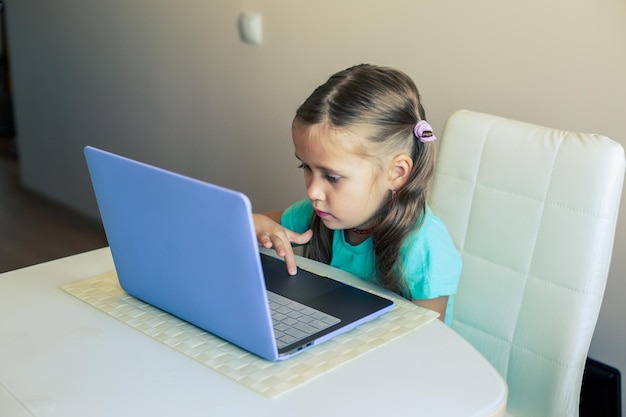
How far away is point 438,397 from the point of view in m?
0.94

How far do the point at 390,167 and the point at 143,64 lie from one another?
5.98ft

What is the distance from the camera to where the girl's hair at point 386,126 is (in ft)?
4.30

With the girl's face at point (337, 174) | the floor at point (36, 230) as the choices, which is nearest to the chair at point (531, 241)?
the girl's face at point (337, 174)

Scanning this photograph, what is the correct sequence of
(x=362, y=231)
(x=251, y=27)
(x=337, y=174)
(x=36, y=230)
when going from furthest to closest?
1. (x=36, y=230)
2. (x=251, y=27)
3. (x=362, y=231)
4. (x=337, y=174)

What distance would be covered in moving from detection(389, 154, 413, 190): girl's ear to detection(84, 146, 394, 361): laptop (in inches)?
9.5

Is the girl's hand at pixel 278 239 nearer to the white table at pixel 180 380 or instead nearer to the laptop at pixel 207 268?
the laptop at pixel 207 268

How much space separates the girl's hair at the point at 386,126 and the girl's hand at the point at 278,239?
0.14 m

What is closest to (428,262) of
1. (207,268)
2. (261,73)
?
(207,268)

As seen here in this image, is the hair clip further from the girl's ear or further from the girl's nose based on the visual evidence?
the girl's nose

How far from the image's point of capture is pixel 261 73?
2436 millimetres

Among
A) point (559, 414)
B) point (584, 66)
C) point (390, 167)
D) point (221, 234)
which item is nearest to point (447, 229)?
point (390, 167)

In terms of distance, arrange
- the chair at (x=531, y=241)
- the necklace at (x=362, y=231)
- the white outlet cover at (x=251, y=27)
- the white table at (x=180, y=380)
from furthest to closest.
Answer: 1. the white outlet cover at (x=251, y=27)
2. the necklace at (x=362, y=231)
3. the chair at (x=531, y=241)
4. the white table at (x=180, y=380)

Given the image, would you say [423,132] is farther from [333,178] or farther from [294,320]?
[294,320]

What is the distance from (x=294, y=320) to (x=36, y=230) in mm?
2569
